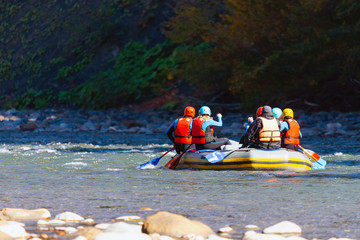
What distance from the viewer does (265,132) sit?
12133mm

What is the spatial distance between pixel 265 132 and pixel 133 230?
6.68m

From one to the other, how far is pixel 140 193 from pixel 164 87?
23829mm

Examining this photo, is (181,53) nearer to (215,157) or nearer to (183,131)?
(183,131)

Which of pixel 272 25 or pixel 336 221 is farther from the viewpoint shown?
pixel 272 25

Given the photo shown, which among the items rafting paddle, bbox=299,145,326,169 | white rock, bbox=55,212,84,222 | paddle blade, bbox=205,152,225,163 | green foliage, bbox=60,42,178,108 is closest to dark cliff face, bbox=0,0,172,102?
green foliage, bbox=60,42,178,108

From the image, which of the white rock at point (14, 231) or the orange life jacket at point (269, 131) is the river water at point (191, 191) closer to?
the orange life jacket at point (269, 131)

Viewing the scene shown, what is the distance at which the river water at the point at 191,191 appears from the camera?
22.8ft

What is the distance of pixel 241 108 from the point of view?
1062 inches

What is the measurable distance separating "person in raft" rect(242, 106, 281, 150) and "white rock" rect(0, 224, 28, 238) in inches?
270

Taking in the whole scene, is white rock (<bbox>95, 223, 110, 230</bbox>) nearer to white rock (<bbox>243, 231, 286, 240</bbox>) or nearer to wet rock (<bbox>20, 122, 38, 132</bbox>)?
white rock (<bbox>243, 231, 286, 240</bbox>)

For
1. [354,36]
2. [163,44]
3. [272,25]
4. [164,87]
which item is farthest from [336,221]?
[163,44]

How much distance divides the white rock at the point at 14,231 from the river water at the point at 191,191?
1.08 meters

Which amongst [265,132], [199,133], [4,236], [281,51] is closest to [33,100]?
[281,51]

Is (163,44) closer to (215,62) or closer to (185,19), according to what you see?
(185,19)
